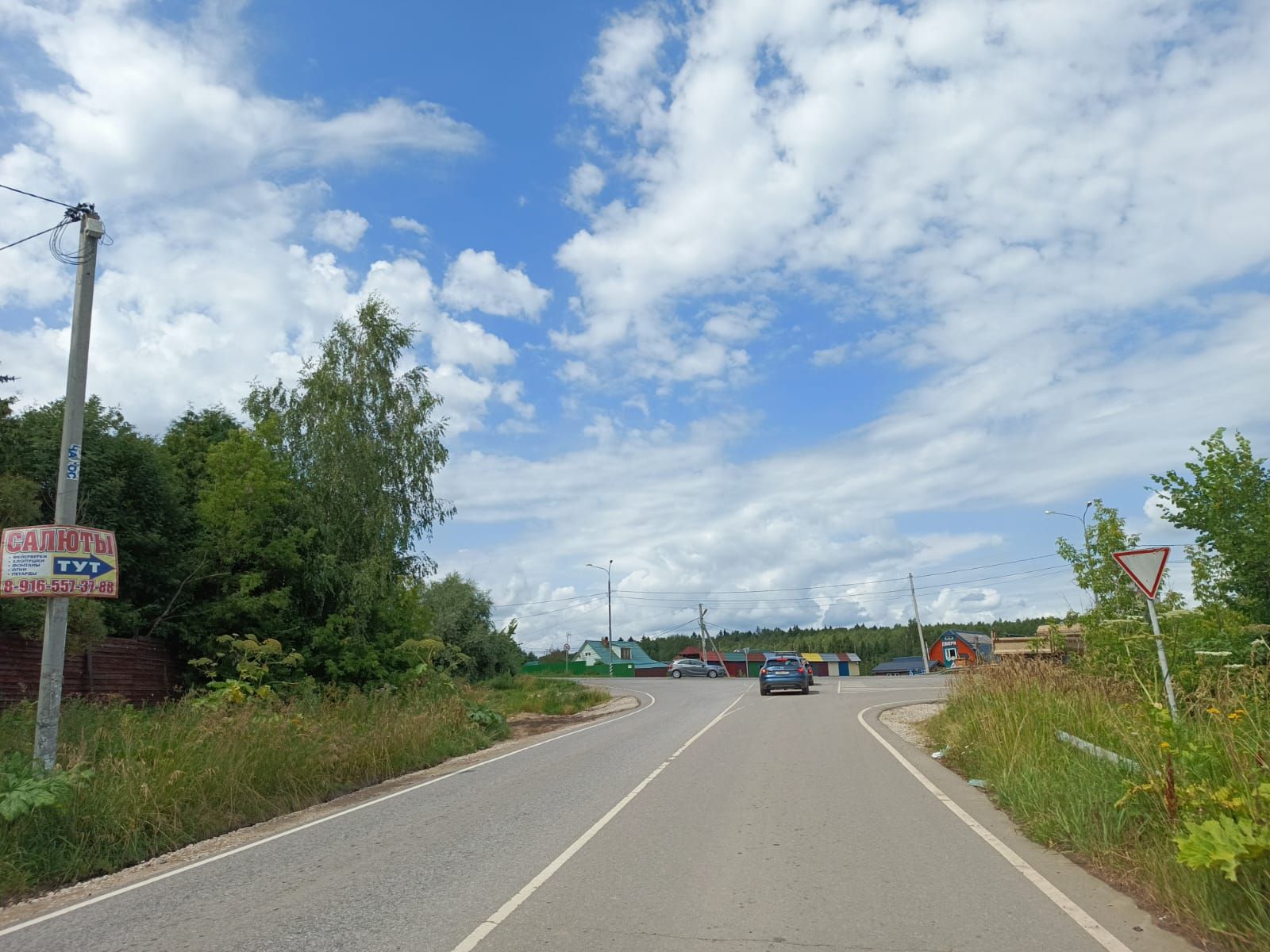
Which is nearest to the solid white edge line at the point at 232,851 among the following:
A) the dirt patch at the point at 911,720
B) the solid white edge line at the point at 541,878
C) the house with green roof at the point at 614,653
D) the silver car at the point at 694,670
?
the solid white edge line at the point at 541,878

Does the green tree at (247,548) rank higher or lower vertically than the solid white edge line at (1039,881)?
higher

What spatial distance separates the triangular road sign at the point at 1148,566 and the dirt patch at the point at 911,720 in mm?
7307

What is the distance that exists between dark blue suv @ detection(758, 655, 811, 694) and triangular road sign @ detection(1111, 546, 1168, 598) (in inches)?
1156

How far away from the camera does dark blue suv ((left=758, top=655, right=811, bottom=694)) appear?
39062mm

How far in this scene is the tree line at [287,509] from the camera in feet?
82.6

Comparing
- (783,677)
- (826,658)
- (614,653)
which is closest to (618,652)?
(614,653)

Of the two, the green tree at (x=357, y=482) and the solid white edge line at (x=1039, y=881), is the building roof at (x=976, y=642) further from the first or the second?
the green tree at (x=357, y=482)

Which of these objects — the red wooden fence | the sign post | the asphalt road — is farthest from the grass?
the sign post

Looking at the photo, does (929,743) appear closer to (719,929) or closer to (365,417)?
(719,929)

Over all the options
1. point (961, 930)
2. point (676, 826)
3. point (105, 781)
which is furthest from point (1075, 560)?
point (105, 781)

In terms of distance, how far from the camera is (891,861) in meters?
7.58

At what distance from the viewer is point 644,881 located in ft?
23.1

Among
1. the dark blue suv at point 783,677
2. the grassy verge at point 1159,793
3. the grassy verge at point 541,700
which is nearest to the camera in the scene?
the grassy verge at point 1159,793

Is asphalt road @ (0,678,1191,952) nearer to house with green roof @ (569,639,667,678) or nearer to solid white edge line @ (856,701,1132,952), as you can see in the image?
solid white edge line @ (856,701,1132,952)
